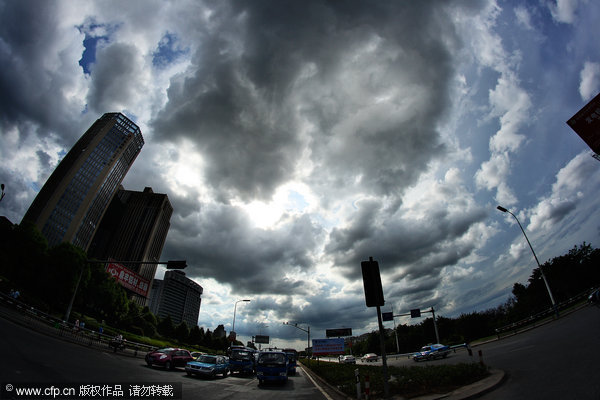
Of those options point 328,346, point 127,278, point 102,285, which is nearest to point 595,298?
point 328,346

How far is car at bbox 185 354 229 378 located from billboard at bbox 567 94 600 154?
159 feet

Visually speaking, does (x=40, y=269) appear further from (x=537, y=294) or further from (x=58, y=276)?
(x=537, y=294)

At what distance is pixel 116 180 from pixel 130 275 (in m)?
97.7

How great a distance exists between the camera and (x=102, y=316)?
52.3 m

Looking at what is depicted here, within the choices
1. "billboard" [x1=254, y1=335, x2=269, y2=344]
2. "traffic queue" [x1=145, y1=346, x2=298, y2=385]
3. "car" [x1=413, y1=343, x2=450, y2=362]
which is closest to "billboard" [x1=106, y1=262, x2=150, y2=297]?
"billboard" [x1=254, y1=335, x2=269, y2=344]

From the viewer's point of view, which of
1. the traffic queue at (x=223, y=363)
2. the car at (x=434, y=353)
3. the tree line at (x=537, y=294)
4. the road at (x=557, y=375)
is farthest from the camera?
the tree line at (x=537, y=294)

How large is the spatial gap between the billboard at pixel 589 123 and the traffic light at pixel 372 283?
43483mm

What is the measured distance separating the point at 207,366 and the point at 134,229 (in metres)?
166

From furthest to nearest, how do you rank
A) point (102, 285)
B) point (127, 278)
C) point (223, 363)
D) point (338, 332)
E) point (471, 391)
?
point (127, 278)
point (102, 285)
point (338, 332)
point (223, 363)
point (471, 391)

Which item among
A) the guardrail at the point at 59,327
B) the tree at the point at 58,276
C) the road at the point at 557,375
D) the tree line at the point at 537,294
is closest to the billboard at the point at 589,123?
the tree line at the point at 537,294

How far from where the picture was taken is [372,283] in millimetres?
7242

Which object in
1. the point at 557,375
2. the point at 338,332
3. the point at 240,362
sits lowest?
the point at 240,362

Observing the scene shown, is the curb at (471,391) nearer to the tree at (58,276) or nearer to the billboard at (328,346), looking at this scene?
the billboard at (328,346)

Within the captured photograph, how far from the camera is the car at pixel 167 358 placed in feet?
54.0
